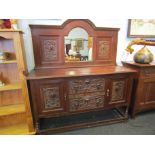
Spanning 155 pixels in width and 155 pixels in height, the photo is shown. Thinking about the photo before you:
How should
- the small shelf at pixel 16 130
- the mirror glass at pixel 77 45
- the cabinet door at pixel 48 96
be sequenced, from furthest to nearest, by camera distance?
the mirror glass at pixel 77 45 → the small shelf at pixel 16 130 → the cabinet door at pixel 48 96

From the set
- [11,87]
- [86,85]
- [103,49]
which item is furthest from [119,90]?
[11,87]

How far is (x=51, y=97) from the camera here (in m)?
1.44

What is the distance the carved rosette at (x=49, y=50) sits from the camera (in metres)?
1.66

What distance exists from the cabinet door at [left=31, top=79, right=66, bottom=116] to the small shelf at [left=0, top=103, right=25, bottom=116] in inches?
11.6

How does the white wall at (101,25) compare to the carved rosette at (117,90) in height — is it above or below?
above

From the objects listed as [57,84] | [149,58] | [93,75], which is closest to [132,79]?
[149,58]

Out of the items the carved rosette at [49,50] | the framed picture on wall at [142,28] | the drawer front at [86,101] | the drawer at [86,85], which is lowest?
the drawer front at [86,101]

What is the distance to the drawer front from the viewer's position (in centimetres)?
152

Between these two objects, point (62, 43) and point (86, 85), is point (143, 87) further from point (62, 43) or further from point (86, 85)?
point (62, 43)

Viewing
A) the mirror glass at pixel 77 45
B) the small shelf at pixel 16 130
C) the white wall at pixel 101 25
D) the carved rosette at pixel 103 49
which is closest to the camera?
the small shelf at pixel 16 130

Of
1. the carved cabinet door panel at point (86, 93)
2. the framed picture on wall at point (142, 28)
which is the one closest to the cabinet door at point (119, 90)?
the carved cabinet door panel at point (86, 93)

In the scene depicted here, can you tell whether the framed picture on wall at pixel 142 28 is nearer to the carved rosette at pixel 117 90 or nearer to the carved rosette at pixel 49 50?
the carved rosette at pixel 117 90

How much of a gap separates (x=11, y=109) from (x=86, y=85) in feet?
3.42

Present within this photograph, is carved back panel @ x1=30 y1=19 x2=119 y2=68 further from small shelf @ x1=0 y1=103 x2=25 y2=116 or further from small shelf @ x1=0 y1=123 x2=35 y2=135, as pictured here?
small shelf @ x1=0 y1=123 x2=35 y2=135
